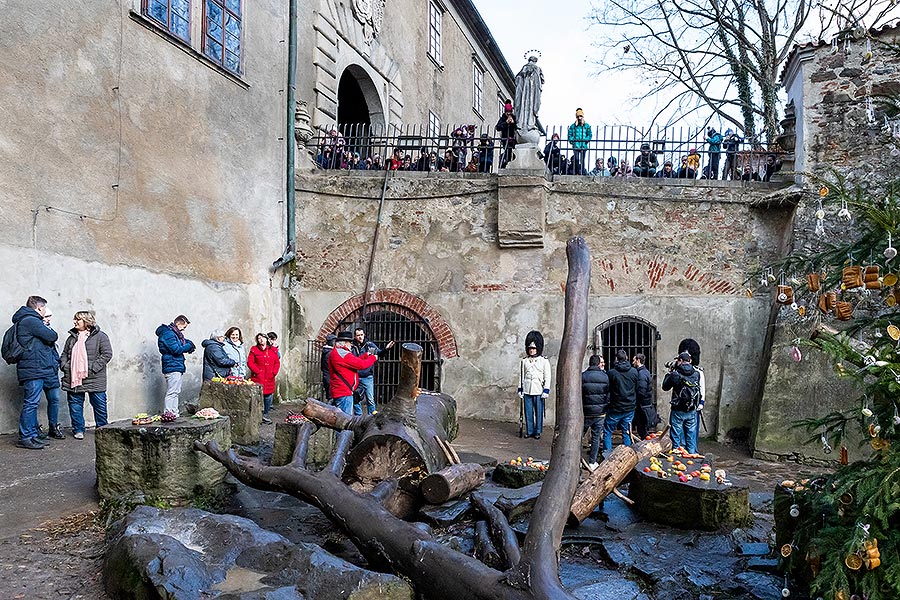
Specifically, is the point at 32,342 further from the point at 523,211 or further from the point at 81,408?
the point at 523,211

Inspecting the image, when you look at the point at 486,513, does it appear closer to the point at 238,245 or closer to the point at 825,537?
the point at 825,537

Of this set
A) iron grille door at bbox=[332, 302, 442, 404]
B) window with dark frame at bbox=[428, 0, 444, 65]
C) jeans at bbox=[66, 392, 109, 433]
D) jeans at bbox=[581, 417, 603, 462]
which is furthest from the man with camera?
window with dark frame at bbox=[428, 0, 444, 65]

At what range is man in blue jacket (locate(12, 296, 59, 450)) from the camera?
7488 millimetres

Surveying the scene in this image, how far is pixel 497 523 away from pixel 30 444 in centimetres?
582

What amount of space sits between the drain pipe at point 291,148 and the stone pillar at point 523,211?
3.83 m

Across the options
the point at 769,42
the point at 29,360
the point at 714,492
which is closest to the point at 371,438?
the point at 714,492

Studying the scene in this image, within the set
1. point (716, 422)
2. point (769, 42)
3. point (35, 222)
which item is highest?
point (769, 42)

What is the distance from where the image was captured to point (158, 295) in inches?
400

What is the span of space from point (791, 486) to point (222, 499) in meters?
4.43

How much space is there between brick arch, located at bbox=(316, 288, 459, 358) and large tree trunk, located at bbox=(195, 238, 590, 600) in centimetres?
739

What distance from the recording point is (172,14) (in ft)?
34.8

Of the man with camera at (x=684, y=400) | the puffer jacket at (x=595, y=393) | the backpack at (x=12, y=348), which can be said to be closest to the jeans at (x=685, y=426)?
the man with camera at (x=684, y=400)

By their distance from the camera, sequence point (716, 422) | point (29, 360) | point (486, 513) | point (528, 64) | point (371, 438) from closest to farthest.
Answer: point (486, 513), point (371, 438), point (29, 360), point (716, 422), point (528, 64)

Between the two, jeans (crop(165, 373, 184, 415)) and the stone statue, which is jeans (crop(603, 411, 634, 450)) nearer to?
the stone statue
